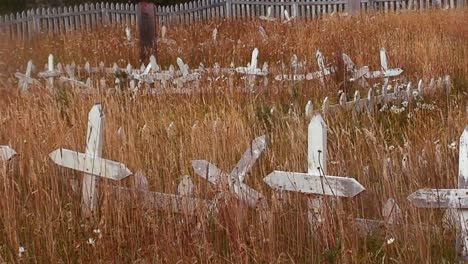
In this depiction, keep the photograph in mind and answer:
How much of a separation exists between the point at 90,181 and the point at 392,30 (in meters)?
7.95

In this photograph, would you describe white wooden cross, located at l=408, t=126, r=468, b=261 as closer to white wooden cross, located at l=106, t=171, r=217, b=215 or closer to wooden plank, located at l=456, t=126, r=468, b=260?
wooden plank, located at l=456, t=126, r=468, b=260

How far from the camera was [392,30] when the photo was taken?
1088cm

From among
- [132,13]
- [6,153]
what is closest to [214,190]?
[6,153]

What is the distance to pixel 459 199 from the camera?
9.80 feet

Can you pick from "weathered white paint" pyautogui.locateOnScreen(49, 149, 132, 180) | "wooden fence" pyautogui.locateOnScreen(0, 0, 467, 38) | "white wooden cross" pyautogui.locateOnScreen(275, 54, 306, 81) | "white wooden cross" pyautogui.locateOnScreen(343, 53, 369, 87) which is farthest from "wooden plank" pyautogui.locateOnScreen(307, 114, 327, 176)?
"wooden fence" pyautogui.locateOnScreen(0, 0, 467, 38)

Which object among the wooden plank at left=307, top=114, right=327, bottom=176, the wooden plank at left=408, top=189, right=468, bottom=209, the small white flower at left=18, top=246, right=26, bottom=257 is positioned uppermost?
the wooden plank at left=307, top=114, right=327, bottom=176

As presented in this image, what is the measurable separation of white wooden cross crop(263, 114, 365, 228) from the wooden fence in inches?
414

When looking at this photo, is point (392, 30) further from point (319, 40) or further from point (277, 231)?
point (277, 231)

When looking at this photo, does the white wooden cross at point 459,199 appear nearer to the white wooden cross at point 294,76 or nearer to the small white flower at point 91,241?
the small white flower at point 91,241

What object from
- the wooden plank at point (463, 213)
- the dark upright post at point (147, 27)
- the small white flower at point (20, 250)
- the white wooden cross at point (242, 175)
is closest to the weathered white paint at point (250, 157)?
the white wooden cross at point (242, 175)

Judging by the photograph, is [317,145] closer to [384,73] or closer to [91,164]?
[91,164]

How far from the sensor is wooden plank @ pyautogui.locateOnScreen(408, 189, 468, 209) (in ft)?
9.81

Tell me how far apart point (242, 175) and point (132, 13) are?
14.1 m

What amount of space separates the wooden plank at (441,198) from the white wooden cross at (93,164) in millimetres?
1329
